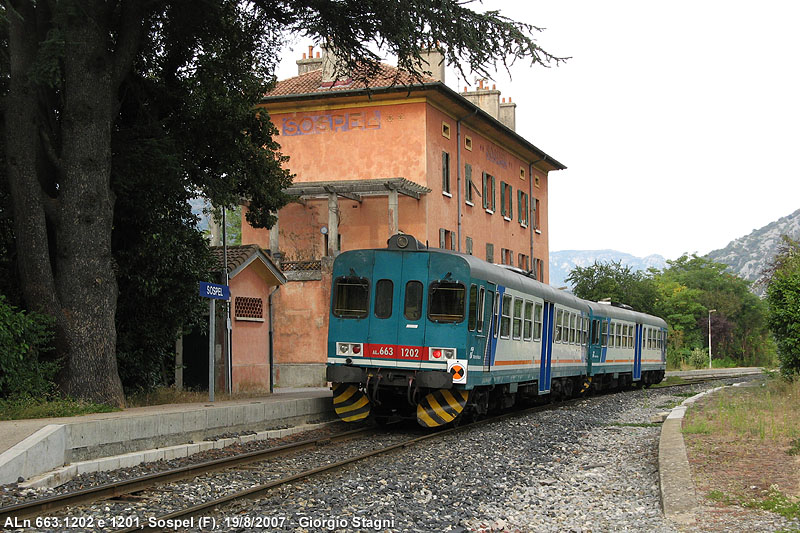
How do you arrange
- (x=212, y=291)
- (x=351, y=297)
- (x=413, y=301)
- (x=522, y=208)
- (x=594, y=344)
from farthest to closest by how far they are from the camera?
(x=522, y=208)
(x=594, y=344)
(x=212, y=291)
(x=351, y=297)
(x=413, y=301)

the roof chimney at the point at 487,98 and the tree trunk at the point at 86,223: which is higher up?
the roof chimney at the point at 487,98

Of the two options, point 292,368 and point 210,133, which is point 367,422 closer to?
point 210,133

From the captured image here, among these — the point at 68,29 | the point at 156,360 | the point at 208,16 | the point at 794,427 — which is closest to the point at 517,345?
the point at 794,427

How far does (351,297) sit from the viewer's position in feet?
55.5

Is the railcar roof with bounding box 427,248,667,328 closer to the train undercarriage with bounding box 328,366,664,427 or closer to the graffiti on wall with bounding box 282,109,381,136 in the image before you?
the train undercarriage with bounding box 328,366,664,427

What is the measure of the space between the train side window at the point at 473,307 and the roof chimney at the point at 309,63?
27.8 m

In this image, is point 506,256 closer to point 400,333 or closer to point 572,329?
point 572,329

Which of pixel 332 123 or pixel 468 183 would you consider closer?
pixel 332 123

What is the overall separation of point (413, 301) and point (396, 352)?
96 cm

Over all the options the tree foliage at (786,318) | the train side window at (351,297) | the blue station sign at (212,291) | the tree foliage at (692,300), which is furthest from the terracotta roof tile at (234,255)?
the tree foliage at (692,300)

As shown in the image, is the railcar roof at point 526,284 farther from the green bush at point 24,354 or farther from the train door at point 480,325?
the green bush at point 24,354

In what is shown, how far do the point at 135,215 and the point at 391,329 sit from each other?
561cm

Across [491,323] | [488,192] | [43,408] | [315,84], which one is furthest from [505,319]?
[488,192]

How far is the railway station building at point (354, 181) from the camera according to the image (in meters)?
33.1
